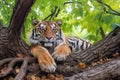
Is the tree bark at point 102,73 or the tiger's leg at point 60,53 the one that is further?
the tiger's leg at point 60,53

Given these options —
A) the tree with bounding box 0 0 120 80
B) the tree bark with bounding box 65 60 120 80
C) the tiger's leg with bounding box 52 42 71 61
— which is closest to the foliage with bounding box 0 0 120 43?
the tree with bounding box 0 0 120 80

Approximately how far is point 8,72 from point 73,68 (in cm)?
85

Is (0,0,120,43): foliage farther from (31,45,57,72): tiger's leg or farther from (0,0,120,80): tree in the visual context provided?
(31,45,57,72): tiger's leg

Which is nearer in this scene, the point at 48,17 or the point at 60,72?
the point at 60,72

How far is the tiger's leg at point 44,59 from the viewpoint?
405cm

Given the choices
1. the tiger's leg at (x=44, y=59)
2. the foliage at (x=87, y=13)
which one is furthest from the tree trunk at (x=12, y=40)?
the foliage at (x=87, y=13)

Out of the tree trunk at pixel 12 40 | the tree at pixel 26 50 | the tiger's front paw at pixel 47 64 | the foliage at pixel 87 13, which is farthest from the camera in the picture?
the foliage at pixel 87 13

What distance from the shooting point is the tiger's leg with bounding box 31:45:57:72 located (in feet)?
13.3

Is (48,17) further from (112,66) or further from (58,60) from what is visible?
(112,66)

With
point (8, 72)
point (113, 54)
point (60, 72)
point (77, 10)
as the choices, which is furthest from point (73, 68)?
point (77, 10)

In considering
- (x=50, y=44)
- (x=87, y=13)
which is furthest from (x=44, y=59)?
(x=87, y=13)

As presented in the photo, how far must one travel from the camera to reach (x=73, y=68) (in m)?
4.22

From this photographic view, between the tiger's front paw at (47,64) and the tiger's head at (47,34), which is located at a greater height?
the tiger's head at (47,34)

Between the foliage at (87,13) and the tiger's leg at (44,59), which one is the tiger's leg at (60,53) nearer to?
the tiger's leg at (44,59)
